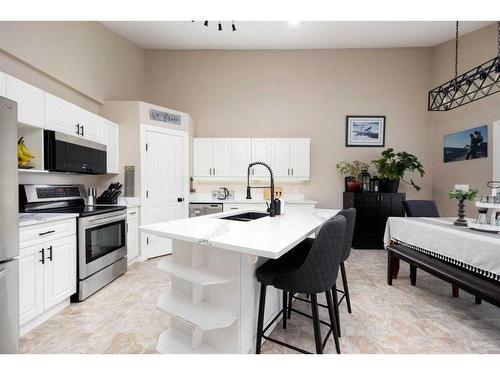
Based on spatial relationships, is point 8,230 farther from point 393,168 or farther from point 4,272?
point 393,168

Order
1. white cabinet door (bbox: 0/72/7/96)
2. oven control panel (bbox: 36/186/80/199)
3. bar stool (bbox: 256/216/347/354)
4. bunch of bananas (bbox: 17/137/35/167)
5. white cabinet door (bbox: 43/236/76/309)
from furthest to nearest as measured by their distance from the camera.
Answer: oven control panel (bbox: 36/186/80/199) < bunch of bananas (bbox: 17/137/35/167) < white cabinet door (bbox: 43/236/76/309) < white cabinet door (bbox: 0/72/7/96) < bar stool (bbox: 256/216/347/354)

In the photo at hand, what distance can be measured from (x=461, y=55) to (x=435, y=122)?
44.8 inches

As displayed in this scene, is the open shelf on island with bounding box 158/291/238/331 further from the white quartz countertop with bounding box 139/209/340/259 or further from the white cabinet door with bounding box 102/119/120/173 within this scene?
the white cabinet door with bounding box 102/119/120/173

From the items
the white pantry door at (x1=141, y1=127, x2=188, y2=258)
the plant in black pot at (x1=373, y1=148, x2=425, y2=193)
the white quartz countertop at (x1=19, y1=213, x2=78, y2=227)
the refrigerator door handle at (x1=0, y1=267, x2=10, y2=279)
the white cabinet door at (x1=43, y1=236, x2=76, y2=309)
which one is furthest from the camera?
the plant in black pot at (x1=373, y1=148, x2=425, y2=193)

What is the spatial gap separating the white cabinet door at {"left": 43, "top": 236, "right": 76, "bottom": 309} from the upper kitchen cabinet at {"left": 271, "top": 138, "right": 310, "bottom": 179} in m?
3.32

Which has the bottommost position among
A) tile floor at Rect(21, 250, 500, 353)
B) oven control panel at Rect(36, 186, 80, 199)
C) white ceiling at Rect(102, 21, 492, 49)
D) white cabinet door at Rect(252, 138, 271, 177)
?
tile floor at Rect(21, 250, 500, 353)

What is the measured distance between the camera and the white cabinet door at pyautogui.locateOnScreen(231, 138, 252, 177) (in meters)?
4.71

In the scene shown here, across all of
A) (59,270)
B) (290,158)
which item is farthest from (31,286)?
(290,158)

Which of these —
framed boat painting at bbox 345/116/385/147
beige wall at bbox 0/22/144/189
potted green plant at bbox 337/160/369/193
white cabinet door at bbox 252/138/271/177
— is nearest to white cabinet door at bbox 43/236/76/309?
beige wall at bbox 0/22/144/189

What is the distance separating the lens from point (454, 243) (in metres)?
2.11

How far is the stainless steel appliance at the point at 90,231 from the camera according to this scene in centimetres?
258

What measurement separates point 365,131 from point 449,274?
348 centimetres

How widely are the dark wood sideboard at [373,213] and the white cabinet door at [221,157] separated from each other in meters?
2.38
